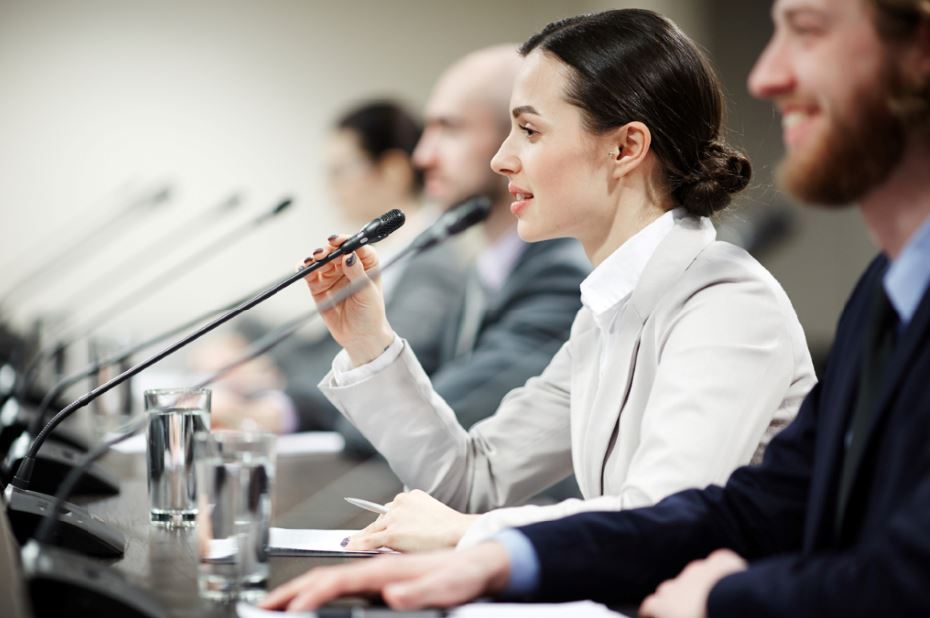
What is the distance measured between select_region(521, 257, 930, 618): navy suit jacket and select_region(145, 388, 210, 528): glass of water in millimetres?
577

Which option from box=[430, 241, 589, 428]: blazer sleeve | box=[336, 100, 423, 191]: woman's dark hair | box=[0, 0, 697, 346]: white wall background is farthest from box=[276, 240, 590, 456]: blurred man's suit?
box=[0, 0, 697, 346]: white wall background

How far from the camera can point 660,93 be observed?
5.15 feet

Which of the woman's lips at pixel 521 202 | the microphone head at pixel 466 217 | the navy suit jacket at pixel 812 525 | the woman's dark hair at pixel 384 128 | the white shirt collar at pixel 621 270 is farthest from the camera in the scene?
the woman's dark hair at pixel 384 128

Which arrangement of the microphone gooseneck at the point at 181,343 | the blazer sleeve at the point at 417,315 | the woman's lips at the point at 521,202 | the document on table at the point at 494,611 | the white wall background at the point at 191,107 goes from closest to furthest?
the document on table at the point at 494,611, the microphone gooseneck at the point at 181,343, the woman's lips at the point at 521,202, the blazer sleeve at the point at 417,315, the white wall background at the point at 191,107

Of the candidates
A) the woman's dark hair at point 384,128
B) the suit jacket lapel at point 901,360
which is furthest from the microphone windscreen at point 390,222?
the woman's dark hair at point 384,128

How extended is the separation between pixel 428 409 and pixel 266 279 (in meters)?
3.89

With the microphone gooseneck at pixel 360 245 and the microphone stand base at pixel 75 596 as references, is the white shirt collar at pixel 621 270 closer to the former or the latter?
the microphone gooseneck at pixel 360 245

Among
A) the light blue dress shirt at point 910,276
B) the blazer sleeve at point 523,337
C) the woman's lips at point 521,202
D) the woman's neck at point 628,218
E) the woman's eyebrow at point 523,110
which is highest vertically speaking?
the woman's eyebrow at point 523,110

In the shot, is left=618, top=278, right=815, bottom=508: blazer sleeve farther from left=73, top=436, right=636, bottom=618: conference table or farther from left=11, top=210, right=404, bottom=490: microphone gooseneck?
left=11, top=210, right=404, bottom=490: microphone gooseneck

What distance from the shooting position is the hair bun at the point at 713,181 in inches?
61.8

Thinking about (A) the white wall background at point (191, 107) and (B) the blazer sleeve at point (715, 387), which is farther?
(A) the white wall background at point (191, 107)

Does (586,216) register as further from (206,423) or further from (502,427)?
(206,423)

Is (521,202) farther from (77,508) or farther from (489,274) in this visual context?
(489,274)

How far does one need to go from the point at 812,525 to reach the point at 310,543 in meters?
0.60
